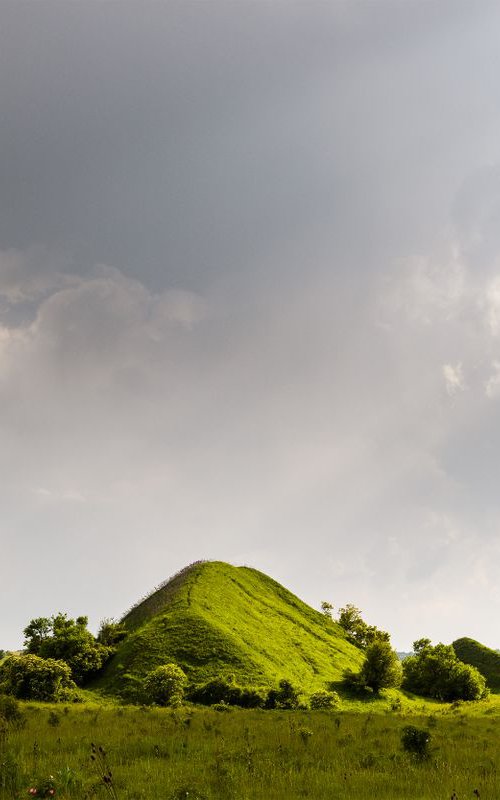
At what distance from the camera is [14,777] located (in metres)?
11.4

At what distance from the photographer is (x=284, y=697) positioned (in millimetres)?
41062

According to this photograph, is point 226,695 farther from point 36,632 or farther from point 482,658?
point 482,658

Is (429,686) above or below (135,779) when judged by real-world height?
below

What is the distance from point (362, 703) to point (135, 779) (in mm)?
46252

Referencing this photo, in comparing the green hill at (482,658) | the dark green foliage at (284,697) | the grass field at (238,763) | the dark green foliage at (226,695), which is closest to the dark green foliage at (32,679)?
the dark green foliage at (226,695)

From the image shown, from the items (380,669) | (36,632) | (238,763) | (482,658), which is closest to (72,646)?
(36,632)

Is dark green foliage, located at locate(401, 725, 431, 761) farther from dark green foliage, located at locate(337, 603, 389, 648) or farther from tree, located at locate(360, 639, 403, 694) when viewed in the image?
dark green foliage, located at locate(337, 603, 389, 648)

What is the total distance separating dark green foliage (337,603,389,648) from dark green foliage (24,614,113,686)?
1986 inches

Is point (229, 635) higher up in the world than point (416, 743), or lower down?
lower down

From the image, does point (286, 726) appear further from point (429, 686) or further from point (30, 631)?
point (429, 686)

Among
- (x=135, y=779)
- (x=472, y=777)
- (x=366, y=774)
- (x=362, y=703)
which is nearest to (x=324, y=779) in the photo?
(x=366, y=774)

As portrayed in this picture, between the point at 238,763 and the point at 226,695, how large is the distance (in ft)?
104

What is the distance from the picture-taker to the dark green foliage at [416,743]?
1516cm

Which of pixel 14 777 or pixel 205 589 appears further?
pixel 205 589
